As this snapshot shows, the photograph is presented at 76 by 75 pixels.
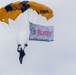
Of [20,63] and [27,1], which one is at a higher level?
[27,1]

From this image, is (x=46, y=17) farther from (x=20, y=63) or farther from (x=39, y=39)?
(x=20, y=63)

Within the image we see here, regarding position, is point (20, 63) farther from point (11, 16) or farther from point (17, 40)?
point (11, 16)

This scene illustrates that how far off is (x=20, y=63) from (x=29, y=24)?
396 centimetres

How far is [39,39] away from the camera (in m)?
39.1

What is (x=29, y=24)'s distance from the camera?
38125mm

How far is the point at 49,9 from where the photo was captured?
39.3 meters

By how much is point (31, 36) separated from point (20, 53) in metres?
2.19

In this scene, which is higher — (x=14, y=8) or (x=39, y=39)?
(x=14, y=8)

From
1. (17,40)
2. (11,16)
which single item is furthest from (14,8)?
(17,40)

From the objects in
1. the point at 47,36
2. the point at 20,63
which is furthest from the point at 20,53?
the point at 47,36

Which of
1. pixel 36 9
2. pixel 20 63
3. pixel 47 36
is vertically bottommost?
pixel 20 63

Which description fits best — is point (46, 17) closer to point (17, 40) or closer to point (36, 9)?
point (36, 9)

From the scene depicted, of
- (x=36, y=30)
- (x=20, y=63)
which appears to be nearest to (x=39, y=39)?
(x=36, y=30)

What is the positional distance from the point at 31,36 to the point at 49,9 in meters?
3.44
